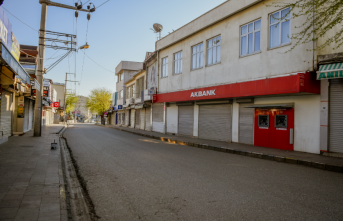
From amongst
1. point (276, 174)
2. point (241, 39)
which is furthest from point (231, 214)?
point (241, 39)

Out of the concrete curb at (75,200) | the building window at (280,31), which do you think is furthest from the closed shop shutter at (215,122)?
the concrete curb at (75,200)

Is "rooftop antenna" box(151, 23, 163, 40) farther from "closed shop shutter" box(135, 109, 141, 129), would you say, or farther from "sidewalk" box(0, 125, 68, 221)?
"sidewalk" box(0, 125, 68, 221)

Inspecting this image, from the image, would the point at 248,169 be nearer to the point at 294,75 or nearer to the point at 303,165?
the point at 303,165

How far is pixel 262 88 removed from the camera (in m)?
12.7

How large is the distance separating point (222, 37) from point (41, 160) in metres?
13.1

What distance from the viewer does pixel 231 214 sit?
13.0ft

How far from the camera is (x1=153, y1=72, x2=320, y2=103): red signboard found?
34.9 feet

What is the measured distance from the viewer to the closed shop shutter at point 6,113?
1446 centimetres

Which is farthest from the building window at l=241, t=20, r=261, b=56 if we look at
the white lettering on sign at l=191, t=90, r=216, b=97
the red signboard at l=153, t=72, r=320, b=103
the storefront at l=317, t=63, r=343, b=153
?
the storefront at l=317, t=63, r=343, b=153

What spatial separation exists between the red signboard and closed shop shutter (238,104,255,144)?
3.50 feet

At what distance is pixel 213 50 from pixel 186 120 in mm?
6272

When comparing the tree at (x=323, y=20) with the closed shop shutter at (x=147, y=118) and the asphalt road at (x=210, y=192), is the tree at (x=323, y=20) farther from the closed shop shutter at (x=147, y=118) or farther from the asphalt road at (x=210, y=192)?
the closed shop shutter at (x=147, y=118)

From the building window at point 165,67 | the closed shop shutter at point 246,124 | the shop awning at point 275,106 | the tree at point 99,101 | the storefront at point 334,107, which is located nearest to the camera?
the storefront at point 334,107

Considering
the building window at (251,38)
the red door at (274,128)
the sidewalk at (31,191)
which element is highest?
the building window at (251,38)
